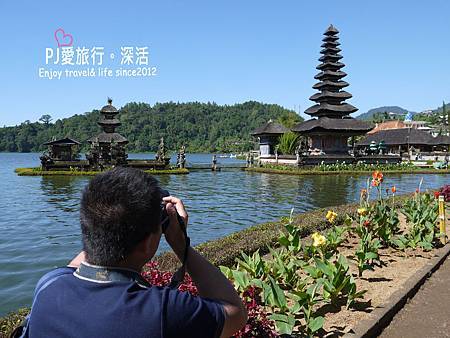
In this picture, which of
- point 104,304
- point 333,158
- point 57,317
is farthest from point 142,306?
point 333,158

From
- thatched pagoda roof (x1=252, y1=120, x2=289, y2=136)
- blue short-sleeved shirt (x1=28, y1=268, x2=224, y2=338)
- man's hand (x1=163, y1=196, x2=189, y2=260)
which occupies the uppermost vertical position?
thatched pagoda roof (x1=252, y1=120, x2=289, y2=136)

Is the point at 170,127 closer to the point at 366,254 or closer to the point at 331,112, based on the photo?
the point at 331,112

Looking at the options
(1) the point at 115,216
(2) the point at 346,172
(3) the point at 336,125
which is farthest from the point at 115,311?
(3) the point at 336,125

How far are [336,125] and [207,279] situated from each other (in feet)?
141

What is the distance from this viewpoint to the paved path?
14.7ft

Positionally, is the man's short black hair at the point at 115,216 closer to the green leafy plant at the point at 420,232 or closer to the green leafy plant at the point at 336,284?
the green leafy plant at the point at 336,284

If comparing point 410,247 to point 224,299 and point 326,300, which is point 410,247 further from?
point 224,299

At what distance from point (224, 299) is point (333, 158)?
4082 cm

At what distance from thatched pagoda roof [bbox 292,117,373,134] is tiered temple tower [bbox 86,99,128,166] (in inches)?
741

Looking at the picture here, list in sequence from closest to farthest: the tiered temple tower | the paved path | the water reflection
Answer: the paved path → the water reflection → the tiered temple tower

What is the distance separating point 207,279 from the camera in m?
1.83

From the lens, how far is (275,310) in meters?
4.71

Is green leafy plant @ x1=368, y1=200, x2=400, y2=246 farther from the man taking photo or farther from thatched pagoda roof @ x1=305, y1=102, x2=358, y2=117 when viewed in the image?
thatched pagoda roof @ x1=305, y1=102, x2=358, y2=117

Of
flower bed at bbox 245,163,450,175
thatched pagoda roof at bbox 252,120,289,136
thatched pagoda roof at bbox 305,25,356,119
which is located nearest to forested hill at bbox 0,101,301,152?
thatched pagoda roof at bbox 252,120,289,136
